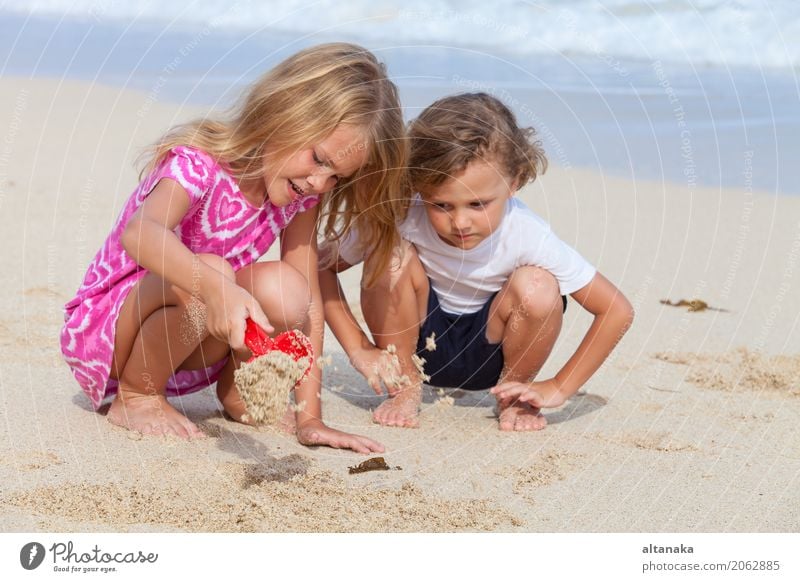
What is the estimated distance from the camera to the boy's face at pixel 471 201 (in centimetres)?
267

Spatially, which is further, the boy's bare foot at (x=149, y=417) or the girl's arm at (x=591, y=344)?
the girl's arm at (x=591, y=344)

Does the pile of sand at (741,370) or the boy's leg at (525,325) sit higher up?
the boy's leg at (525,325)

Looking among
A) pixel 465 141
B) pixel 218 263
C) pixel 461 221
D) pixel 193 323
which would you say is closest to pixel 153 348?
pixel 193 323

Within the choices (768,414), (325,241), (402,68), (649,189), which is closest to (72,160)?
(402,68)

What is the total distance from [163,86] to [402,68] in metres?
2.17

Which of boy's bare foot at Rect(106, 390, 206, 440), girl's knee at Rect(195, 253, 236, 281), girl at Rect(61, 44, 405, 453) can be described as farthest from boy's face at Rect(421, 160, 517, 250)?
boy's bare foot at Rect(106, 390, 206, 440)

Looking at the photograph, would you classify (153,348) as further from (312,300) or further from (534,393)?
(534,393)

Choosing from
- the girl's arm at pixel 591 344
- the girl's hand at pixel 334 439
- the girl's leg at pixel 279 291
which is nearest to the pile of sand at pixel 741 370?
the girl's arm at pixel 591 344

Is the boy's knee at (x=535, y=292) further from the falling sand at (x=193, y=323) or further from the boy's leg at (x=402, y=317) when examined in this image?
the falling sand at (x=193, y=323)

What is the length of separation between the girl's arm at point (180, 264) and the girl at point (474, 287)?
2.09 ft

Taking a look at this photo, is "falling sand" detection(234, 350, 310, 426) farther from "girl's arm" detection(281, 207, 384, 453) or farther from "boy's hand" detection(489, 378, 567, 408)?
"boy's hand" detection(489, 378, 567, 408)

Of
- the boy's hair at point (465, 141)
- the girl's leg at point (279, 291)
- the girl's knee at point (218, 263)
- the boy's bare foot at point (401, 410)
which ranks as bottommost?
the boy's bare foot at point (401, 410)

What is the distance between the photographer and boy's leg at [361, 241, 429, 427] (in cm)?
284

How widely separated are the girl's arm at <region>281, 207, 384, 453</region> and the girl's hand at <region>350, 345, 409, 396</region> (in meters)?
0.17
